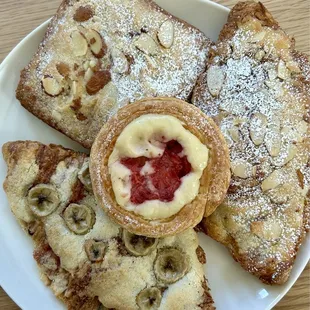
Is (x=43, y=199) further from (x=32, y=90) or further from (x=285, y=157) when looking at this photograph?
(x=285, y=157)

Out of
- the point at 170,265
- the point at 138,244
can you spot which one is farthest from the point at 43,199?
the point at 170,265

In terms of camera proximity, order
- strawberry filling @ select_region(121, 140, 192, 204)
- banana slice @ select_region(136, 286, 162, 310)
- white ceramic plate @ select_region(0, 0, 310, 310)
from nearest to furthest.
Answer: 1. strawberry filling @ select_region(121, 140, 192, 204)
2. banana slice @ select_region(136, 286, 162, 310)
3. white ceramic plate @ select_region(0, 0, 310, 310)

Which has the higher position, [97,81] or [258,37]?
[258,37]

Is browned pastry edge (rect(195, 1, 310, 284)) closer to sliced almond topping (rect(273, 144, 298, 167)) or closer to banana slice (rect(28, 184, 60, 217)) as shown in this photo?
sliced almond topping (rect(273, 144, 298, 167))

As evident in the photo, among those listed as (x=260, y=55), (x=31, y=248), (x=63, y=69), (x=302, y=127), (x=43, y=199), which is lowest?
(x=31, y=248)

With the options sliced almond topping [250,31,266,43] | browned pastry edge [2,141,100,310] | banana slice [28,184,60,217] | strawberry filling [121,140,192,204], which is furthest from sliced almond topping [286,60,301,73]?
banana slice [28,184,60,217]

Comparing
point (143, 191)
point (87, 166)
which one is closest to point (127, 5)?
point (87, 166)
